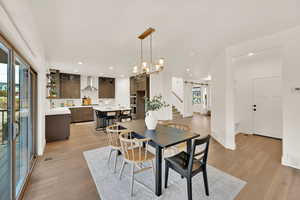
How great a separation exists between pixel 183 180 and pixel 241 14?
2.87 meters

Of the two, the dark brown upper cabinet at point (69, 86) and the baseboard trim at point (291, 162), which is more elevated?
the dark brown upper cabinet at point (69, 86)

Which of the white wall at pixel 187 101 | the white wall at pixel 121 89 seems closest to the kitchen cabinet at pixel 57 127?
the white wall at pixel 121 89

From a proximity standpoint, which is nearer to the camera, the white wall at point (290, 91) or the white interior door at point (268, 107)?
the white wall at point (290, 91)

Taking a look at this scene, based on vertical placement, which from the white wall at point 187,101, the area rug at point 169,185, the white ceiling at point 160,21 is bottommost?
the area rug at point 169,185

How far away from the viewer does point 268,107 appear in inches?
170

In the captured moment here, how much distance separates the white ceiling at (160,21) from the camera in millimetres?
1808

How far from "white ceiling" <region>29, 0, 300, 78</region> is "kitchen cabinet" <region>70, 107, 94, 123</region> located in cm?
408

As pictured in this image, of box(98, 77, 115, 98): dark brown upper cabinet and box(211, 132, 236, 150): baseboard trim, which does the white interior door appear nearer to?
box(211, 132, 236, 150): baseboard trim

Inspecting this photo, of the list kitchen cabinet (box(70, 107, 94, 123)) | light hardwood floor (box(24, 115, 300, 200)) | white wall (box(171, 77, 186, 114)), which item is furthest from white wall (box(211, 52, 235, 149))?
kitchen cabinet (box(70, 107, 94, 123))

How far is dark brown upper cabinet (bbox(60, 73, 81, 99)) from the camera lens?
22.4ft

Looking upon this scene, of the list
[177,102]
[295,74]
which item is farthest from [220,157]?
[177,102]

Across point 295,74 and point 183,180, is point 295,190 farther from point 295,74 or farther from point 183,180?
point 295,74

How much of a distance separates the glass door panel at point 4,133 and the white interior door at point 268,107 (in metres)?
6.22

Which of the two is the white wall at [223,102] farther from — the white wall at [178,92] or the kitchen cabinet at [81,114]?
the kitchen cabinet at [81,114]
